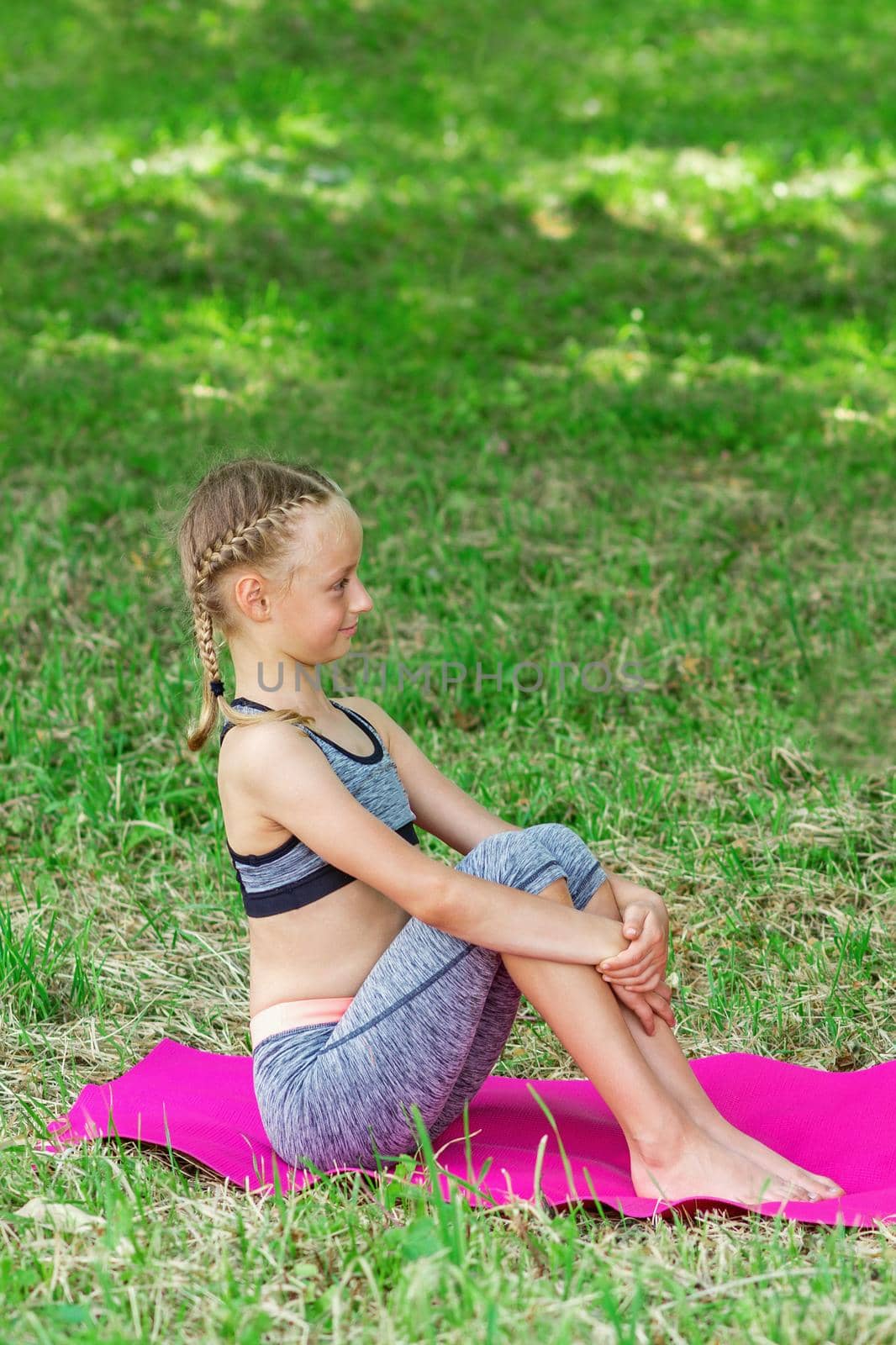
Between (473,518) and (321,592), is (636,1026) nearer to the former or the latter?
(321,592)

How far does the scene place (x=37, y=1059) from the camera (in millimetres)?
2865

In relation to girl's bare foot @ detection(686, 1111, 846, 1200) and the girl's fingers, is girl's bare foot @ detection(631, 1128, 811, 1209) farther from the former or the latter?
the girl's fingers

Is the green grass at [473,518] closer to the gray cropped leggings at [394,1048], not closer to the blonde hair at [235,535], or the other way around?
the gray cropped leggings at [394,1048]

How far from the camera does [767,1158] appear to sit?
2295mm

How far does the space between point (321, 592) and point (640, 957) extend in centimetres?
80

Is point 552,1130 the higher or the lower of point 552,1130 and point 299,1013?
the lower

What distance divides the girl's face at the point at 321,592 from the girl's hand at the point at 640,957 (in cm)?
68

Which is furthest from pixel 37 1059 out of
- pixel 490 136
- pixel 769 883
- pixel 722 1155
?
pixel 490 136

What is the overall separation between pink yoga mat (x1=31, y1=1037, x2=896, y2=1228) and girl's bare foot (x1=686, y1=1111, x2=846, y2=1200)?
0.03m

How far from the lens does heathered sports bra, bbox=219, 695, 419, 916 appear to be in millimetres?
2359

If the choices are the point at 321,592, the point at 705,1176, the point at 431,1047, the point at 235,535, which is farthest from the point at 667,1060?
the point at 235,535

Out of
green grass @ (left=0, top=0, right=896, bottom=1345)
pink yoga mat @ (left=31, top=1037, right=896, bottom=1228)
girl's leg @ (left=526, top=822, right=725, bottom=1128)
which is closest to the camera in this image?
green grass @ (left=0, top=0, right=896, bottom=1345)

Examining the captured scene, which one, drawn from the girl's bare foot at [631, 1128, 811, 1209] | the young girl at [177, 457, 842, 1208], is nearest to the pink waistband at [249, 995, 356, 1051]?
the young girl at [177, 457, 842, 1208]

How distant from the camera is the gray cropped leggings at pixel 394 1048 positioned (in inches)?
87.1
